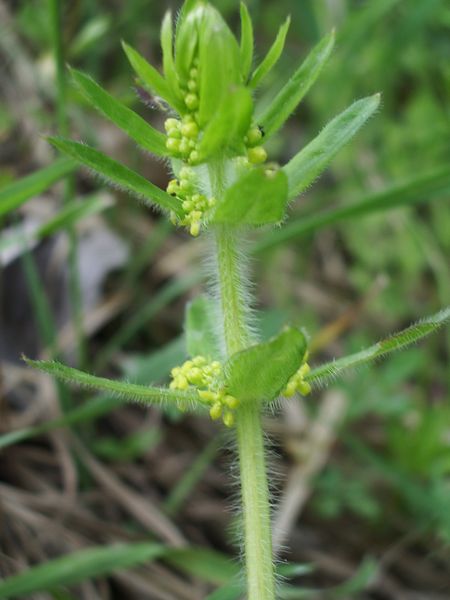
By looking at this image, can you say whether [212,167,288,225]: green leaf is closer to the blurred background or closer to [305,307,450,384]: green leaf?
[305,307,450,384]: green leaf

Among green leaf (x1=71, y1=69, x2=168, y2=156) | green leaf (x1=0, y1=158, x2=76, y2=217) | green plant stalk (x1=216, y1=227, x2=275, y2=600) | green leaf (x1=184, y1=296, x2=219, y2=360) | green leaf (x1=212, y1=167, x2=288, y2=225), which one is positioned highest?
green leaf (x1=0, y1=158, x2=76, y2=217)

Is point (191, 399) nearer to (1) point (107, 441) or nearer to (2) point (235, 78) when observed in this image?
(2) point (235, 78)

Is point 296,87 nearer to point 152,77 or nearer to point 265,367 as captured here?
point 152,77

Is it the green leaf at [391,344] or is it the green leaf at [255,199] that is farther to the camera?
the green leaf at [391,344]

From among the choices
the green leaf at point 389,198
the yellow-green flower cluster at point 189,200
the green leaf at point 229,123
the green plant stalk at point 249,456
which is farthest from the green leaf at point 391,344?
the green leaf at point 389,198

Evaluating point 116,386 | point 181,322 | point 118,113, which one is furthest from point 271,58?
point 181,322

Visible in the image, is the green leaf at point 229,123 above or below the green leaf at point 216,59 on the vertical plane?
below

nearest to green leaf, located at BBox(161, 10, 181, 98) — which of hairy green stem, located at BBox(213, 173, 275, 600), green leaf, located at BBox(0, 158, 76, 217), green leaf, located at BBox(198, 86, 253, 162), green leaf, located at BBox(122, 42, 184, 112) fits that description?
green leaf, located at BBox(122, 42, 184, 112)

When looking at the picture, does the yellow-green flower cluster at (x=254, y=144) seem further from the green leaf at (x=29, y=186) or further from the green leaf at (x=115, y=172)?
the green leaf at (x=29, y=186)
